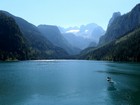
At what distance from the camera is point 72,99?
2854 inches

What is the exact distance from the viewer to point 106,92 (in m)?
85.4

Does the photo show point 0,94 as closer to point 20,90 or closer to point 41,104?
point 20,90

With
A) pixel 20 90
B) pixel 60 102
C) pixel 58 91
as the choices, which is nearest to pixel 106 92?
pixel 58 91

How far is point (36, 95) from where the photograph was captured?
7856cm

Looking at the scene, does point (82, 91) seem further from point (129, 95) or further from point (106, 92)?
point (129, 95)

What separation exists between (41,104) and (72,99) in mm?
9793

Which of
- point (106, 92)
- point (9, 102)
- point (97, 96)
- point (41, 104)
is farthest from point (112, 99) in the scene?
point (9, 102)

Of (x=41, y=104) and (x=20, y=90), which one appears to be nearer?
(x=41, y=104)

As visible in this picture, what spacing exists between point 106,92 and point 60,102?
70.9 ft

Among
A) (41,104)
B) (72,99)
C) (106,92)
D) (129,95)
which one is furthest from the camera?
(106,92)

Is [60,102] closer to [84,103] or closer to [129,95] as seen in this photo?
[84,103]

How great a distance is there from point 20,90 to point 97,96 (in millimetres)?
25216

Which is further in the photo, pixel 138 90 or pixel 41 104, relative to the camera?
pixel 138 90

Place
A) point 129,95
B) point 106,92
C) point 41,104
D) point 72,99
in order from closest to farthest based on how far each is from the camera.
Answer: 1. point 41,104
2. point 72,99
3. point 129,95
4. point 106,92
